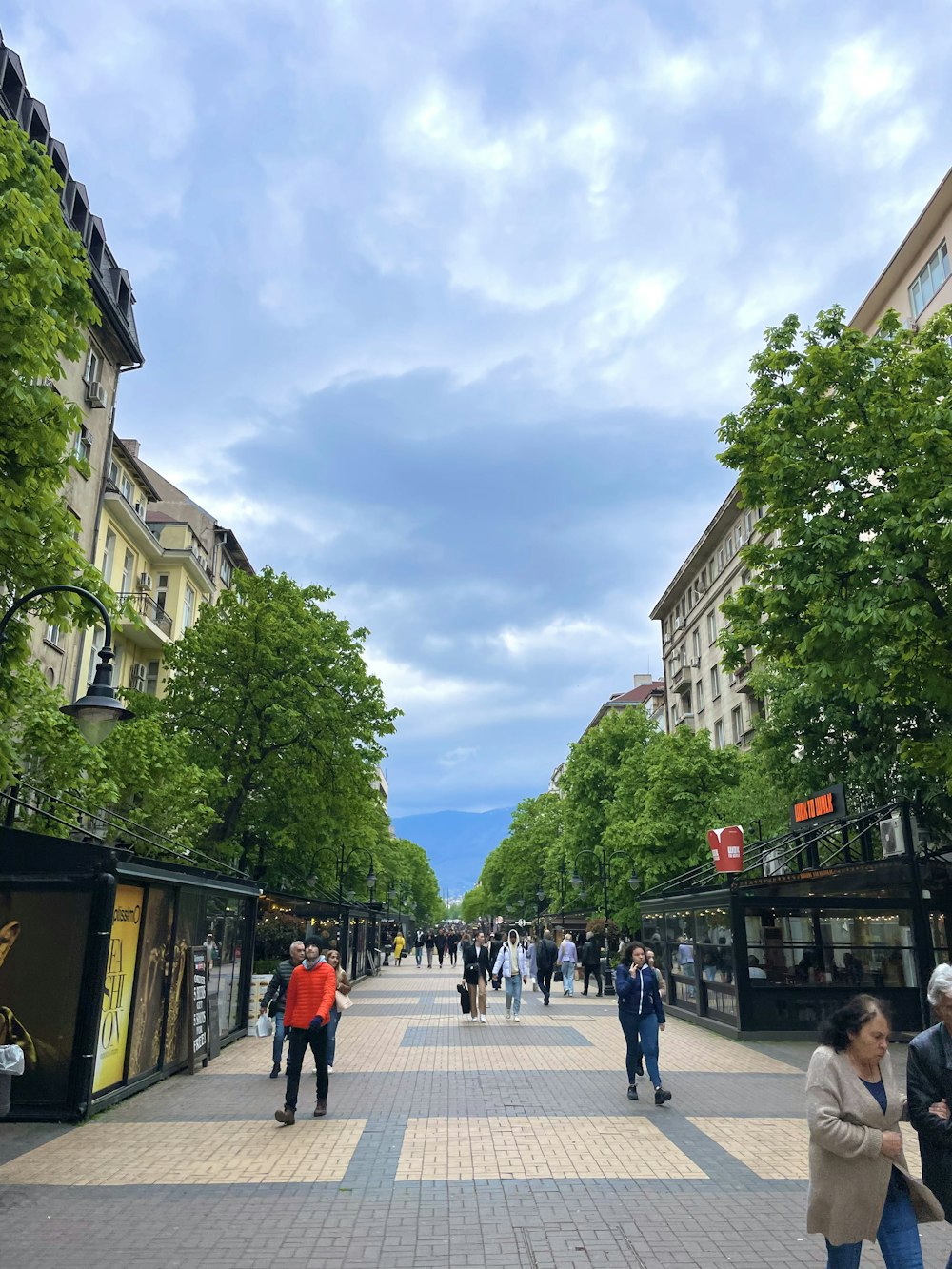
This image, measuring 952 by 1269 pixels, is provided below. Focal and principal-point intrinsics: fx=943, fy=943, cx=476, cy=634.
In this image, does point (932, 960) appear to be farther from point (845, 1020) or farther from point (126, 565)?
point (126, 565)

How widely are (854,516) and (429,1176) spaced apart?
11.4m

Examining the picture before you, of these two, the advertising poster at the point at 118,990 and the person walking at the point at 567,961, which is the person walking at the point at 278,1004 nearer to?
the advertising poster at the point at 118,990

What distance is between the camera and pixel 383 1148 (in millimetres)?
8703

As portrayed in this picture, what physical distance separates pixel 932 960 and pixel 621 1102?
9361 mm

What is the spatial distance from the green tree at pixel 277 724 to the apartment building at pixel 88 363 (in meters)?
4.09

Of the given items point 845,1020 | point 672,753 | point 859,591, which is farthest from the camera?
point 672,753

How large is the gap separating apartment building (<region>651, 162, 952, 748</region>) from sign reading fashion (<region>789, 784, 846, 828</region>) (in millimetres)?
7647

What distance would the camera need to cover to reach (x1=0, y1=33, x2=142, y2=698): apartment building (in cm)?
2505

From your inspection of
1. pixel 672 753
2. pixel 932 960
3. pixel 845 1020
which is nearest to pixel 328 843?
pixel 672 753

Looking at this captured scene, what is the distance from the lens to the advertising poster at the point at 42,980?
9914mm

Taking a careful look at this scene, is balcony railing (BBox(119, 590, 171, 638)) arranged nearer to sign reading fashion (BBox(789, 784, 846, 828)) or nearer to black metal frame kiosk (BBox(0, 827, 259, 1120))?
sign reading fashion (BBox(789, 784, 846, 828))

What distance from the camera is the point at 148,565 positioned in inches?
1571

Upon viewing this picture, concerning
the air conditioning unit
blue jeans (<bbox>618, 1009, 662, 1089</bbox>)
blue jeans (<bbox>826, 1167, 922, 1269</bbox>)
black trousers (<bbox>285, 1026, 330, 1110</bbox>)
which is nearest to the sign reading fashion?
blue jeans (<bbox>618, 1009, 662, 1089</bbox>)

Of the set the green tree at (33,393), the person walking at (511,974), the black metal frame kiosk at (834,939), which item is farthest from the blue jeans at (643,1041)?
the person walking at (511,974)
